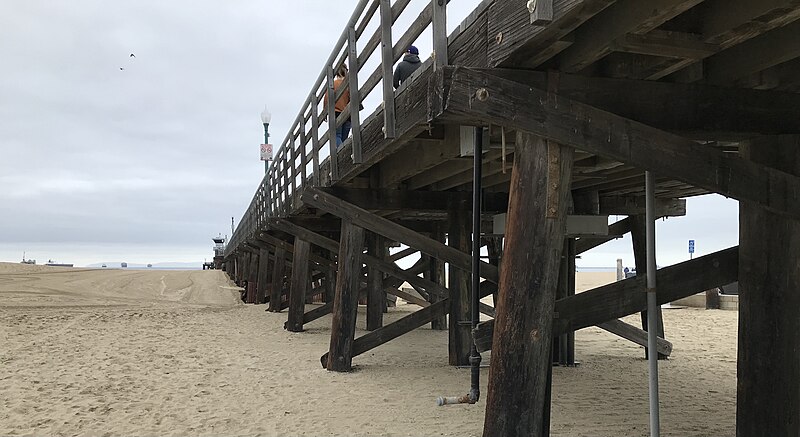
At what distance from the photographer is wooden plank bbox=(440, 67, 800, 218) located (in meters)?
3.32

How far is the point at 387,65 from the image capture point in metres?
5.17

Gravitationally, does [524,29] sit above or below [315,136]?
below

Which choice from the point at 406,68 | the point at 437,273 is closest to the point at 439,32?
the point at 406,68

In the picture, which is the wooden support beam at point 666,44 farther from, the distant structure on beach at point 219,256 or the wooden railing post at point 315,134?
the distant structure on beach at point 219,256

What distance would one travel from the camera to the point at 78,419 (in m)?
5.72

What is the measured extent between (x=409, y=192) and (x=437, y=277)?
5590 millimetres

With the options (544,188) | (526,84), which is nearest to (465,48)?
(526,84)

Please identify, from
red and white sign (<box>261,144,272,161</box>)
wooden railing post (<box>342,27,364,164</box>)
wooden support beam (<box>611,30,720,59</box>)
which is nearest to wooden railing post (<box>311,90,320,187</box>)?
wooden railing post (<box>342,27,364,164</box>)

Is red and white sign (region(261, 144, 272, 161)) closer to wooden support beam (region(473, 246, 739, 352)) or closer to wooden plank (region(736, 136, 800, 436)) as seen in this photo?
wooden support beam (region(473, 246, 739, 352))

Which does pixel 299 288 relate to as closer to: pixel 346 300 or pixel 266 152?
pixel 346 300

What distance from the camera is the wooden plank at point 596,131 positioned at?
3316 millimetres

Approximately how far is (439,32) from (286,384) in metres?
4.56

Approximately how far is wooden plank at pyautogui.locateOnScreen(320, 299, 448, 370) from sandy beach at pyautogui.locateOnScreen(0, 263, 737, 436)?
0.32 m

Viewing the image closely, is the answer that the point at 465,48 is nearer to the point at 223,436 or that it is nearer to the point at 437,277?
the point at 223,436
